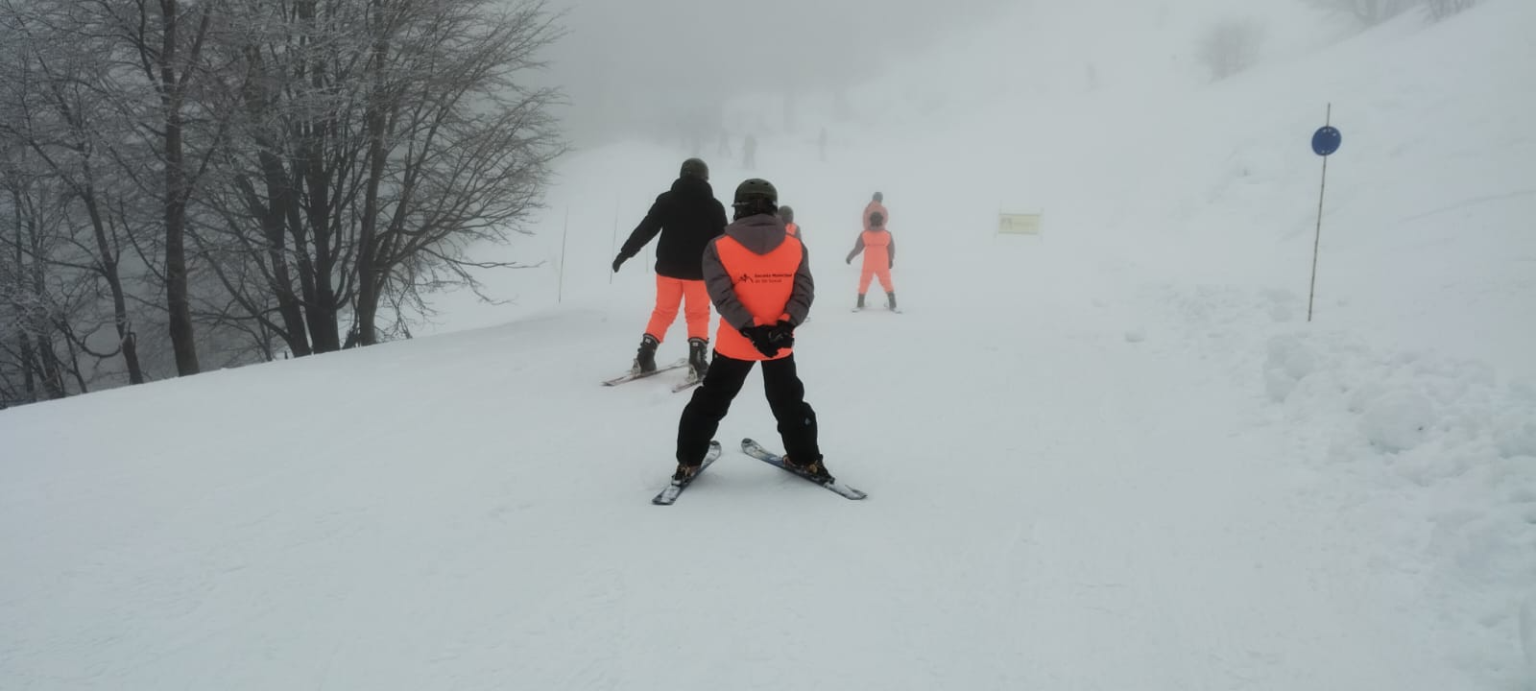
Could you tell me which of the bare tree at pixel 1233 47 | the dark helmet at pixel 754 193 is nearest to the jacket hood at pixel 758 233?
the dark helmet at pixel 754 193

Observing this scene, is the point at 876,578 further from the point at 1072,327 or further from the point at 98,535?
the point at 1072,327

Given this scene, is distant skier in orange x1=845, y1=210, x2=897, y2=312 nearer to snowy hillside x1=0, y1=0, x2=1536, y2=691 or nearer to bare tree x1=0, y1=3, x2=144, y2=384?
snowy hillside x1=0, y1=0, x2=1536, y2=691

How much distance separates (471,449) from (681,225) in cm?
257

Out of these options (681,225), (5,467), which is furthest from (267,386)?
(681,225)

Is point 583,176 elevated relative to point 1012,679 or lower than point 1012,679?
elevated

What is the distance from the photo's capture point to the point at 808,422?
382cm

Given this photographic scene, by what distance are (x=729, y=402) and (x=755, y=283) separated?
67cm

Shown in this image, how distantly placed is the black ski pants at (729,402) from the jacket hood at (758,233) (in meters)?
0.60

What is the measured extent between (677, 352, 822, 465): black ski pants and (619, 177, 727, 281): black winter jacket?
2.39 metres

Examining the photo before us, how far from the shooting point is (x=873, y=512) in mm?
3576

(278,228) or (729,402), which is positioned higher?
(278,228)

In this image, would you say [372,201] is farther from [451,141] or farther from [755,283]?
[755,283]

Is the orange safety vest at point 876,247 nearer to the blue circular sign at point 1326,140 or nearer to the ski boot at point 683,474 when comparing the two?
the blue circular sign at point 1326,140

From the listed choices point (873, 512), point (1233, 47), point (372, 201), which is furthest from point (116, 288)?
point (1233, 47)
